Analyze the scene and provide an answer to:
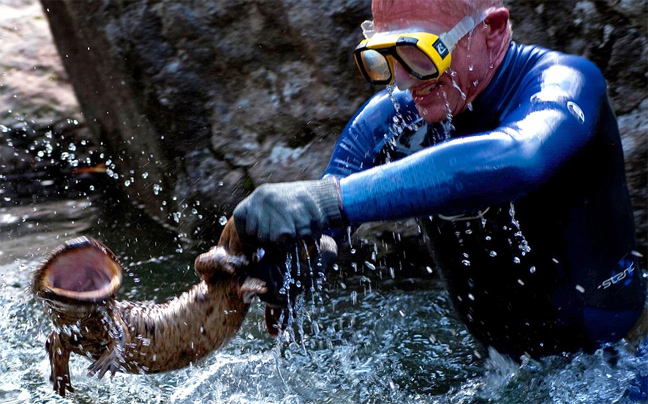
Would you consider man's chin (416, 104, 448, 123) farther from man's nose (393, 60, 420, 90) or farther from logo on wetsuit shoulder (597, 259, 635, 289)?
logo on wetsuit shoulder (597, 259, 635, 289)

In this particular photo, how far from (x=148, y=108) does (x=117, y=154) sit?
1.48ft

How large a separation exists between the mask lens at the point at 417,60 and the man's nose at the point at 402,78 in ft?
0.13

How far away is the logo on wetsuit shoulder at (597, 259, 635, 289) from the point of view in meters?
2.32

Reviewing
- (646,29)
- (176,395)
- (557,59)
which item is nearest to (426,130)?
(557,59)

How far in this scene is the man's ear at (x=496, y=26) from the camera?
2.24m

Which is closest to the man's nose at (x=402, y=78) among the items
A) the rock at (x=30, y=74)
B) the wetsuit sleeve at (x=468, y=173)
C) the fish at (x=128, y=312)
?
the wetsuit sleeve at (x=468, y=173)

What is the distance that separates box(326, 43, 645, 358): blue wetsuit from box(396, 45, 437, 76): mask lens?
20cm

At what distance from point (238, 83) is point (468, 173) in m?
2.42

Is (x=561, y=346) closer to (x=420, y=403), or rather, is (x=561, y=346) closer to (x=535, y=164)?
(x=420, y=403)

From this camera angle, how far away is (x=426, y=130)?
2436mm

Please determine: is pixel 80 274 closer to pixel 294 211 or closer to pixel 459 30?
pixel 294 211

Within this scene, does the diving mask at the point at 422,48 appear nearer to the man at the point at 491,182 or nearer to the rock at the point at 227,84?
the man at the point at 491,182

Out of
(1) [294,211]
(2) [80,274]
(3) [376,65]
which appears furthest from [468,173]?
(2) [80,274]

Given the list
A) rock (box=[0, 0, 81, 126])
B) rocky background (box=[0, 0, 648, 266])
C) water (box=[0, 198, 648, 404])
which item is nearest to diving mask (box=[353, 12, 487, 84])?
water (box=[0, 198, 648, 404])
